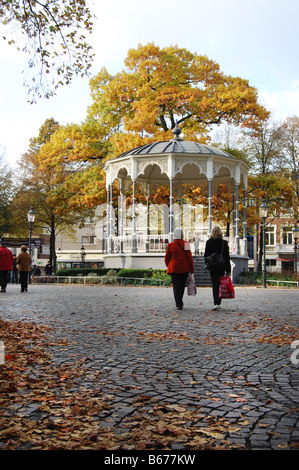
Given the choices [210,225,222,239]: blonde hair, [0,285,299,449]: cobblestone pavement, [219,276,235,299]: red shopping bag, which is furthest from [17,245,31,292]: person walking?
[219,276,235,299]: red shopping bag

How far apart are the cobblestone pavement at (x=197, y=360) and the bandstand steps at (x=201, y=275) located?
1246cm

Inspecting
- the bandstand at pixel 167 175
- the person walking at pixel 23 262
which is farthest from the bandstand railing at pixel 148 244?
the person walking at pixel 23 262

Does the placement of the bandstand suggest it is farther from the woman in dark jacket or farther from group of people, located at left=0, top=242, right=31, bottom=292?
the woman in dark jacket

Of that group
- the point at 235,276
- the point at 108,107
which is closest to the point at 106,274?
the point at 235,276

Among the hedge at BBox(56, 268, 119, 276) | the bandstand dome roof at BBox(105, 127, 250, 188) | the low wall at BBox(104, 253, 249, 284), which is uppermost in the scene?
the bandstand dome roof at BBox(105, 127, 250, 188)

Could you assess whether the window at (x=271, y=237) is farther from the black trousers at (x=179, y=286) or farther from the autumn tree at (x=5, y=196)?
the black trousers at (x=179, y=286)

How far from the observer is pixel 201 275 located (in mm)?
23625

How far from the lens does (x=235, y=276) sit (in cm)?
2531

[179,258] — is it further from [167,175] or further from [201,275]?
[167,175]

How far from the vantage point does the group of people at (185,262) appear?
1107 centimetres

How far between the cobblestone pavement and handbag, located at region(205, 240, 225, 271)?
1081mm

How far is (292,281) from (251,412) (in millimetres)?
22498

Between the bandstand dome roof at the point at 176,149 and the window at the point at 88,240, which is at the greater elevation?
the bandstand dome roof at the point at 176,149

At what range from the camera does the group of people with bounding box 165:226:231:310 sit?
11073 mm
